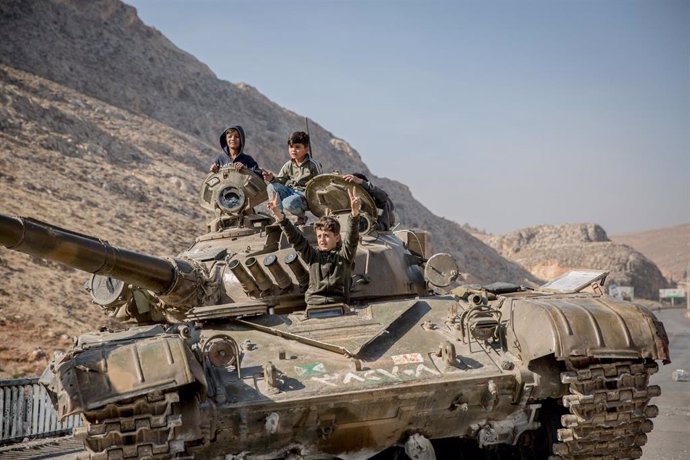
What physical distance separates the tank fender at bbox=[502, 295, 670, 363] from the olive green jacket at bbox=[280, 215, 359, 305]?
1.87 metres

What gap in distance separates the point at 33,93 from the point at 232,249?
2966 centimetres

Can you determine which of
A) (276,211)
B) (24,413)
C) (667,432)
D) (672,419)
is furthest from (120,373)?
(672,419)

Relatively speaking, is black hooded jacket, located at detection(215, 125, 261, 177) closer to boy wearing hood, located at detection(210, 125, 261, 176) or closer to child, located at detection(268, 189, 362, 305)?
boy wearing hood, located at detection(210, 125, 261, 176)

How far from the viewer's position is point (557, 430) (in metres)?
8.94

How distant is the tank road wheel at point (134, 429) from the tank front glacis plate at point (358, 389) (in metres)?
0.57

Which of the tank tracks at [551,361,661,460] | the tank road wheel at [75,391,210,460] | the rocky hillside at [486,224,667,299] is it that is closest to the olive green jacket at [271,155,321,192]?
the tank tracks at [551,361,661,460]

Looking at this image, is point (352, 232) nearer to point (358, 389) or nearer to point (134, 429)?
point (358, 389)

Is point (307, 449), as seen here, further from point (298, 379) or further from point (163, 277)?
point (163, 277)

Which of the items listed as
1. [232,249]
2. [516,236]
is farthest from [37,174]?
[516,236]

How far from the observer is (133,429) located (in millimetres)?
7398

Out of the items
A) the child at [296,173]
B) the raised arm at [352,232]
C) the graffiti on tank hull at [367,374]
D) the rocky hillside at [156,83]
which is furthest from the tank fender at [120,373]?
the rocky hillside at [156,83]

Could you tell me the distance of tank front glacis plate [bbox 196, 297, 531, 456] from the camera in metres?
8.12

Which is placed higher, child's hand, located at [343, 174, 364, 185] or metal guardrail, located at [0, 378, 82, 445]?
child's hand, located at [343, 174, 364, 185]

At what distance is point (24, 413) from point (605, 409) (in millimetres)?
11464
